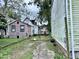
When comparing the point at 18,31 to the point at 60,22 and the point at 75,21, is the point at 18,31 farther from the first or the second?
the point at 75,21

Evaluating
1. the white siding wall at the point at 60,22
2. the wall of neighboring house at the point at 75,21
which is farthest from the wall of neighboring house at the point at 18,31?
the wall of neighboring house at the point at 75,21

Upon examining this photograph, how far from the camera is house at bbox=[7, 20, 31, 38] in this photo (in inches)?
1887

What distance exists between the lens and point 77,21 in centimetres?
782

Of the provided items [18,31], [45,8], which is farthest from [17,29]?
[45,8]

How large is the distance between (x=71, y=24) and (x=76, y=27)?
11.5 inches

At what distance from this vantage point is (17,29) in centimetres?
4822

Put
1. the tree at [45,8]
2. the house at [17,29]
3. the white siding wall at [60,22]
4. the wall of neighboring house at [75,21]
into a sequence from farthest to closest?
the house at [17,29] → the tree at [45,8] → the white siding wall at [60,22] → the wall of neighboring house at [75,21]

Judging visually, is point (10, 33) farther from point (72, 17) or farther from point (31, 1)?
point (72, 17)

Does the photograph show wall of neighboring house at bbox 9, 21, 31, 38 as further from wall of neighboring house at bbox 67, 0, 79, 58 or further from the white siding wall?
wall of neighboring house at bbox 67, 0, 79, 58

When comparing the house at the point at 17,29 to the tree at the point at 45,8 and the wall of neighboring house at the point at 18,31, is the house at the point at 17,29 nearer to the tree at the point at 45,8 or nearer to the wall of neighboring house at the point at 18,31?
the wall of neighboring house at the point at 18,31

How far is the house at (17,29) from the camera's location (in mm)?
47938

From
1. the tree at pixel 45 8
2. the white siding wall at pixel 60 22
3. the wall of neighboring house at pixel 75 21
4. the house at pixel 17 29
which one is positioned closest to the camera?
the wall of neighboring house at pixel 75 21

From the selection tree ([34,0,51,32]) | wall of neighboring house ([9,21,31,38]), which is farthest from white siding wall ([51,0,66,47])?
wall of neighboring house ([9,21,31,38])

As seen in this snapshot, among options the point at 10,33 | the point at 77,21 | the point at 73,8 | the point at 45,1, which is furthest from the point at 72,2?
the point at 10,33
